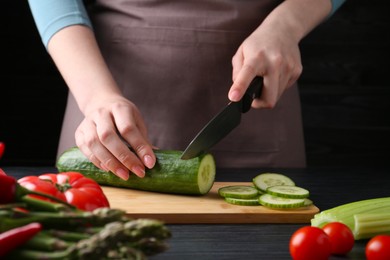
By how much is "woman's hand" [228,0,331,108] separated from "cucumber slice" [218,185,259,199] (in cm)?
27

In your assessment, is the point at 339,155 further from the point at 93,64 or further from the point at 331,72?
the point at 93,64

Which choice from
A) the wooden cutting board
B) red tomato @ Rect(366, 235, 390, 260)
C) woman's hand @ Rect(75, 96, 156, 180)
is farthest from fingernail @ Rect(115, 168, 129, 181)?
red tomato @ Rect(366, 235, 390, 260)

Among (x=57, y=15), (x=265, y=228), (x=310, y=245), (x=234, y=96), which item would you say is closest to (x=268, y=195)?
(x=265, y=228)

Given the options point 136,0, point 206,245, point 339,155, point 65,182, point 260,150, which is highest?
point 136,0

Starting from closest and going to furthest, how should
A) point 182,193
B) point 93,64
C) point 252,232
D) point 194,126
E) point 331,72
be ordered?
1. point 252,232
2. point 182,193
3. point 93,64
4. point 194,126
5. point 331,72

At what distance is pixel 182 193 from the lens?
2.14m

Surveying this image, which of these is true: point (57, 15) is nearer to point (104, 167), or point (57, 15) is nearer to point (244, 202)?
point (104, 167)

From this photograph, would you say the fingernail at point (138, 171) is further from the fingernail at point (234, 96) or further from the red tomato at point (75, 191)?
the red tomato at point (75, 191)

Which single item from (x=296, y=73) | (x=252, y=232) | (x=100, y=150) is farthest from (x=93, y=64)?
Result: (x=252, y=232)

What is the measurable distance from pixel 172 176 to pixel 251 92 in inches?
14.3

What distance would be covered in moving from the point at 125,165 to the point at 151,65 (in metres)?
0.66

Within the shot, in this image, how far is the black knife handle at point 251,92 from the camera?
7.27 feet

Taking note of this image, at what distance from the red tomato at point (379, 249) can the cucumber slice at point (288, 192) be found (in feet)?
1.69

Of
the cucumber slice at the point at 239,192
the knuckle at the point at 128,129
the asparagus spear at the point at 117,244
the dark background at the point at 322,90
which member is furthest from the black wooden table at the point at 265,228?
the dark background at the point at 322,90
